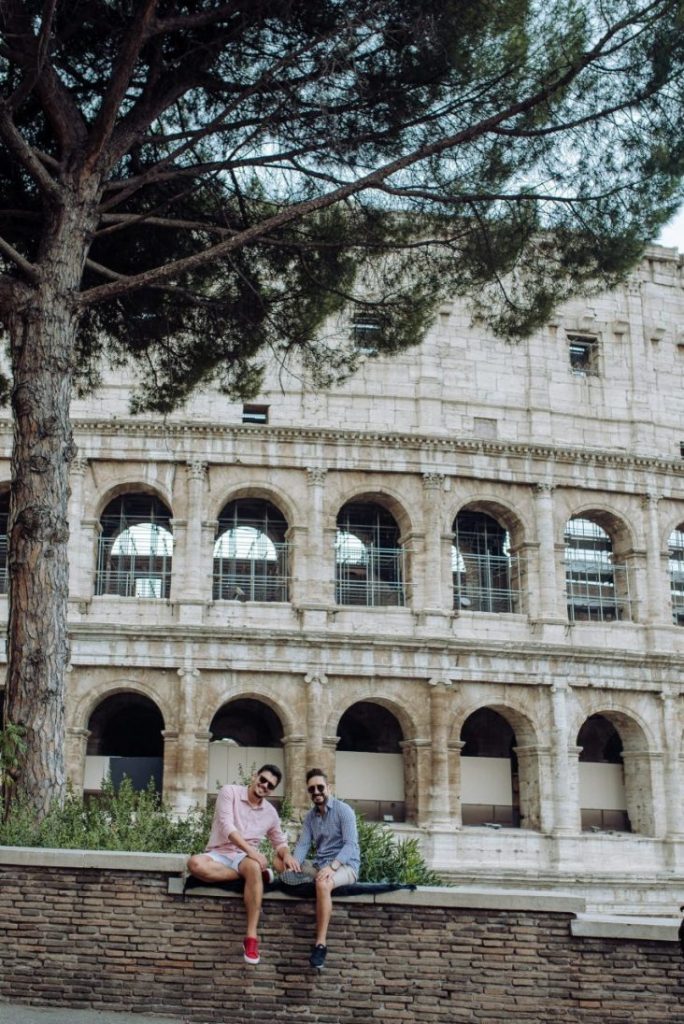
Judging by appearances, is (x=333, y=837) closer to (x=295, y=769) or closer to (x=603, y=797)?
(x=295, y=769)

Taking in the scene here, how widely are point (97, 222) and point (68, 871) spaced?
Result: 630 centimetres

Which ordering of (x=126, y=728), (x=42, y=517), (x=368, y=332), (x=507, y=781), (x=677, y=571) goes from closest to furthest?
(x=42, y=517) < (x=368, y=332) < (x=507, y=781) < (x=126, y=728) < (x=677, y=571)

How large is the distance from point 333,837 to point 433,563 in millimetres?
14789

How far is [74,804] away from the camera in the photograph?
9.48m

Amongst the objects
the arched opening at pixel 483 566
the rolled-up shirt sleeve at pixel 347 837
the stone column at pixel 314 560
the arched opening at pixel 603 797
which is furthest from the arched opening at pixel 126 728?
the rolled-up shirt sleeve at pixel 347 837

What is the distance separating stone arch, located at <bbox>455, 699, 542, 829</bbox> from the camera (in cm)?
2231

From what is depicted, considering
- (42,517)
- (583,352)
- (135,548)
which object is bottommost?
(42,517)

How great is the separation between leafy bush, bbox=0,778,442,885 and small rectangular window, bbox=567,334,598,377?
17.4 meters

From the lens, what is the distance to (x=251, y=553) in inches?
923

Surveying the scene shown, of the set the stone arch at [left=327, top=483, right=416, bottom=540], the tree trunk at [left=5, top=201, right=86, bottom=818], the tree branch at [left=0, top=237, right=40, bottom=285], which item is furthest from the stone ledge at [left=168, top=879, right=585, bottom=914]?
the stone arch at [left=327, top=483, right=416, bottom=540]

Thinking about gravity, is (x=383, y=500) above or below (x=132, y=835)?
above

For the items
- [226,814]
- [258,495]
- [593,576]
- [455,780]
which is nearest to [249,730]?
[455,780]

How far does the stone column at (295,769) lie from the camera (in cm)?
2112

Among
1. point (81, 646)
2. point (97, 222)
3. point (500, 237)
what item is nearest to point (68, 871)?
point (97, 222)
